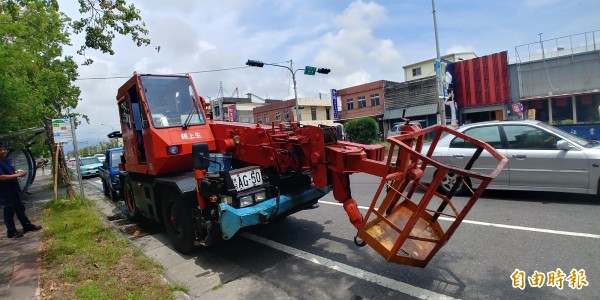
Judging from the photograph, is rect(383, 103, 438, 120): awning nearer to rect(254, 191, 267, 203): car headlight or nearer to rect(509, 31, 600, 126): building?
rect(509, 31, 600, 126): building

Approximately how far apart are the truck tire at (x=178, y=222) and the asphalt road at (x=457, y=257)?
288 millimetres

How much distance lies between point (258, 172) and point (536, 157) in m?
5.22

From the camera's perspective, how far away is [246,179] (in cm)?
469

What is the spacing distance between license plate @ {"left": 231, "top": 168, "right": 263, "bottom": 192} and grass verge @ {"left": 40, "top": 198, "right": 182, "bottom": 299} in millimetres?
1399

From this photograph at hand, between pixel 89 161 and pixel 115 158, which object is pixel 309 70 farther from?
pixel 89 161

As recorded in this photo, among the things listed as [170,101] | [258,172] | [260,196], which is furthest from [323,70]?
[260,196]

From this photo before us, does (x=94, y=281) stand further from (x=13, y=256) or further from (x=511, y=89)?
(x=511, y=89)

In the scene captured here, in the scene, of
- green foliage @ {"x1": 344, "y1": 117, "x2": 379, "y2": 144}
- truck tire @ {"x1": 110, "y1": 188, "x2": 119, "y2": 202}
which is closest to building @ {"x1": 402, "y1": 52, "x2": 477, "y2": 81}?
green foliage @ {"x1": 344, "y1": 117, "x2": 379, "y2": 144}

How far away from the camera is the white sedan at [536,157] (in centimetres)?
614

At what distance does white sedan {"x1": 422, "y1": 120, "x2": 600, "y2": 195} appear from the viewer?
614 centimetres

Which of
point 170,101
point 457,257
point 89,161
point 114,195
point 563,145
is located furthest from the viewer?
point 89,161

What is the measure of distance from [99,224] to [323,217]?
16.7ft

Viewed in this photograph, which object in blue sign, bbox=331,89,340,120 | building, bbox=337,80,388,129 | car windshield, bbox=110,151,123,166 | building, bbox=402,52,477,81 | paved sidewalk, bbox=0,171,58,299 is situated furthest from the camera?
building, bbox=402,52,477,81

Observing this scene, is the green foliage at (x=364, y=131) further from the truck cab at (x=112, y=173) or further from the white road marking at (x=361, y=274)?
the white road marking at (x=361, y=274)
